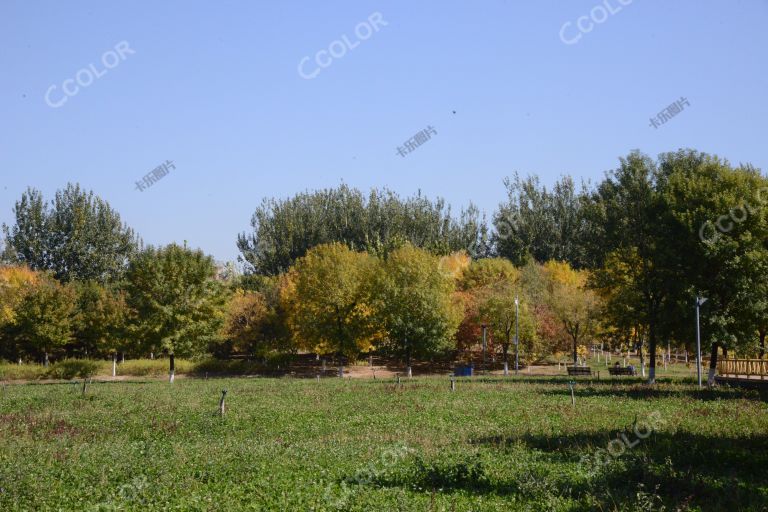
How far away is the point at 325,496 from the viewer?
46.6 ft

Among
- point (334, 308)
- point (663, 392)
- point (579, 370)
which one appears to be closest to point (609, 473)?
point (663, 392)

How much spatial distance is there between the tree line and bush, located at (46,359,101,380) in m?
3.31

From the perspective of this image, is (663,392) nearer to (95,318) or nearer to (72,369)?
(72,369)

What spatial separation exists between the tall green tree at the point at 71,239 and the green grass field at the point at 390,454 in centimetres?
6360

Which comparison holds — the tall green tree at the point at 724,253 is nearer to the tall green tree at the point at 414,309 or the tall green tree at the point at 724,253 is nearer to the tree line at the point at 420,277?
the tree line at the point at 420,277

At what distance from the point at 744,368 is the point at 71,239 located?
83.2 meters

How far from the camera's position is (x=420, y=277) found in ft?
223

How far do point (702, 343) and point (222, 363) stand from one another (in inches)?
1752

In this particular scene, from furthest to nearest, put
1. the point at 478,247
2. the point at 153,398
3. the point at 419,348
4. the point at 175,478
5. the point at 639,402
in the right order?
the point at 478,247, the point at 419,348, the point at 153,398, the point at 639,402, the point at 175,478

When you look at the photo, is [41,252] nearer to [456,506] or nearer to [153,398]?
[153,398]

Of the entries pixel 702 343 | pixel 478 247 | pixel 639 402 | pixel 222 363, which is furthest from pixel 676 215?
pixel 478 247

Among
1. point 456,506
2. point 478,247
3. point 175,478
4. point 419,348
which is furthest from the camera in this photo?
point 478,247

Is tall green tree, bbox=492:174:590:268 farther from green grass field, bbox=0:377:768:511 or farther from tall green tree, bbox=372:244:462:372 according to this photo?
green grass field, bbox=0:377:768:511

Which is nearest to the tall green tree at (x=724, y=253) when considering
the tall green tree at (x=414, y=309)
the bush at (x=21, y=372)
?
the tall green tree at (x=414, y=309)
